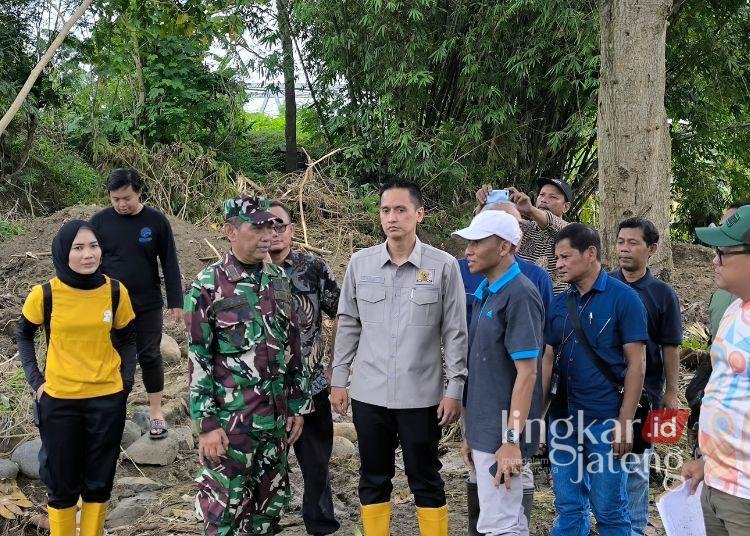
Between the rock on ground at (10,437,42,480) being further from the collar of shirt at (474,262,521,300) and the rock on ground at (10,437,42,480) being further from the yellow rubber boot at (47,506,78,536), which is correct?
the collar of shirt at (474,262,521,300)

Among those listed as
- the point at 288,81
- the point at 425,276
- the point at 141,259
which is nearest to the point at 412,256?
the point at 425,276

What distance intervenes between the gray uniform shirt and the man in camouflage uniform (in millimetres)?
496

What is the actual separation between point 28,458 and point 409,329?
3.07m

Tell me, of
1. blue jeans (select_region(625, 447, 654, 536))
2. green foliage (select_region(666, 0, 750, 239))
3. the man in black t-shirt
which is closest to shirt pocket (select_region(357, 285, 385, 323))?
blue jeans (select_region(625, 447, 654, 536))

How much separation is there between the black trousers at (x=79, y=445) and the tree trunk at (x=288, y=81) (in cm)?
1069

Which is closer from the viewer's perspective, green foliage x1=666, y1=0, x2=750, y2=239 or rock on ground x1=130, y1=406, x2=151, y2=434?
rock on ground x1=130, y1=406, x2=151, y2=434

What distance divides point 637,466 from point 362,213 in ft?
27.0

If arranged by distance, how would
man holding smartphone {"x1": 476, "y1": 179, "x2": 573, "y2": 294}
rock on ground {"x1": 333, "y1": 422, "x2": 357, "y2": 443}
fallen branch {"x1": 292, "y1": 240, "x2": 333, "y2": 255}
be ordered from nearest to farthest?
man holding smartphone {"x1": 476, "y1": 179, "x2": 573, "y2": 294}, rock on ground {"x1": 333, "y1": 422, "x2": 357, "y2": 443}, fallen branch {"x1": 292, "y1": 240, "x2": 333, "y2": 255}

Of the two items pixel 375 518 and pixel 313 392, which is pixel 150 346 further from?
pixel 375 518

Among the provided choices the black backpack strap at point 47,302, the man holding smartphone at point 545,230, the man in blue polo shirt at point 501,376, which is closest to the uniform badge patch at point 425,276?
the man in blue polo shirt at point 501,376

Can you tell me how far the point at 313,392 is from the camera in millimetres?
4246

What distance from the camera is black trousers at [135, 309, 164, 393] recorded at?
5.61 meters

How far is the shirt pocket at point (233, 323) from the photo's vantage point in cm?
357

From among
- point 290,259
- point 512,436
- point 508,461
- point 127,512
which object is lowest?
point 127,512
